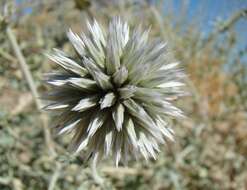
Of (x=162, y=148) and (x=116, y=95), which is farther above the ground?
(x=116, y=95)

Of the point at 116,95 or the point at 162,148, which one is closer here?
the point at 116,95

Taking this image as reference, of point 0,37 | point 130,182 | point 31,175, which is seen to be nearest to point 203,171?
point 130,182

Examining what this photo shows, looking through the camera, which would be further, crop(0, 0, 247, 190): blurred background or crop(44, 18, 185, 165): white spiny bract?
crop(0, 0, 247, 190): blurred background

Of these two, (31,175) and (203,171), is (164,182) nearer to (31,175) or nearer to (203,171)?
(203,171)

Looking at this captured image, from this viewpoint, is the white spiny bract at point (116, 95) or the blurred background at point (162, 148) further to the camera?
the blurred background at point (162, 148)
